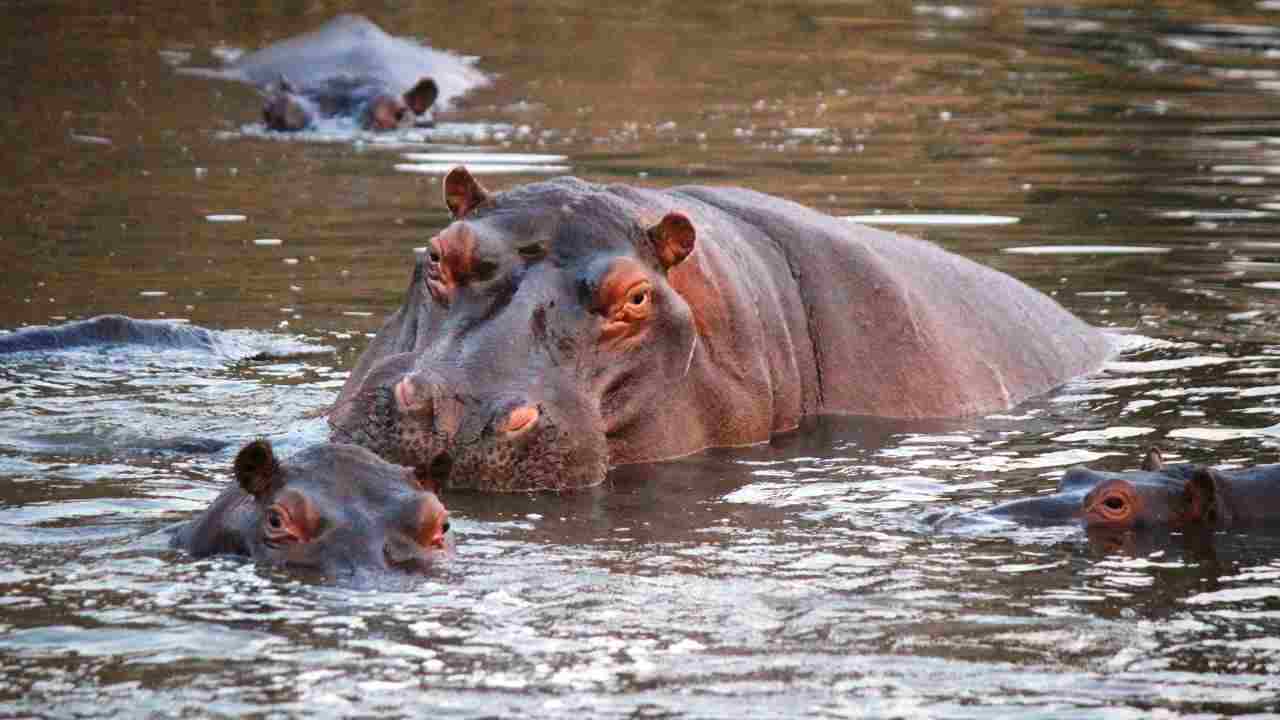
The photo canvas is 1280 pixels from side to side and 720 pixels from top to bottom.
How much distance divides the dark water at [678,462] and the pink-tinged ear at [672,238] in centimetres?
68

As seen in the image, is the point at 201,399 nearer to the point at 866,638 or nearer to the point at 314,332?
the point at 314,332

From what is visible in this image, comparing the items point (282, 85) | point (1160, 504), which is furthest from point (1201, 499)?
point (282, 85)

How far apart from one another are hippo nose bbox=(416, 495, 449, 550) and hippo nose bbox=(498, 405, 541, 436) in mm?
1089

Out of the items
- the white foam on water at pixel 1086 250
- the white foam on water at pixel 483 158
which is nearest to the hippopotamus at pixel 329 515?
the white foam on water at pixel 1086 250

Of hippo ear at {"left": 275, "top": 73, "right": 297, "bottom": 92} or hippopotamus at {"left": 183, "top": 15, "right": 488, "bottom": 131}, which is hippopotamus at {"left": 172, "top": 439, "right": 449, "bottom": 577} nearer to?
hippopotamus at {"left": 183, "top": 15, "right": 488, "bottom": 131}

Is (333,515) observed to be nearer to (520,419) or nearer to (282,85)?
(520,419)

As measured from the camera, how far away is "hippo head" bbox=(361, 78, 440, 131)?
18266 millimetres

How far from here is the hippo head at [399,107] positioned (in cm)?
1827

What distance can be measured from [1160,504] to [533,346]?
6.47ft

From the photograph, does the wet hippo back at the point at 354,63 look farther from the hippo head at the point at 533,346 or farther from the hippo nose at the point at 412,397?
the hippo nose at the point at 412,397

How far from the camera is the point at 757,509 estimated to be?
754 cm

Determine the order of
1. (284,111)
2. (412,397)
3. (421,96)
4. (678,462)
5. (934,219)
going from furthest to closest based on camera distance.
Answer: (421,96), (284,111), (934,219), (678,462), (412,397)

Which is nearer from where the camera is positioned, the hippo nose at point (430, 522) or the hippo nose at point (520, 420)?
the hippo nose at point (430, 522)

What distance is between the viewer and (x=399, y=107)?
18.5 metres
